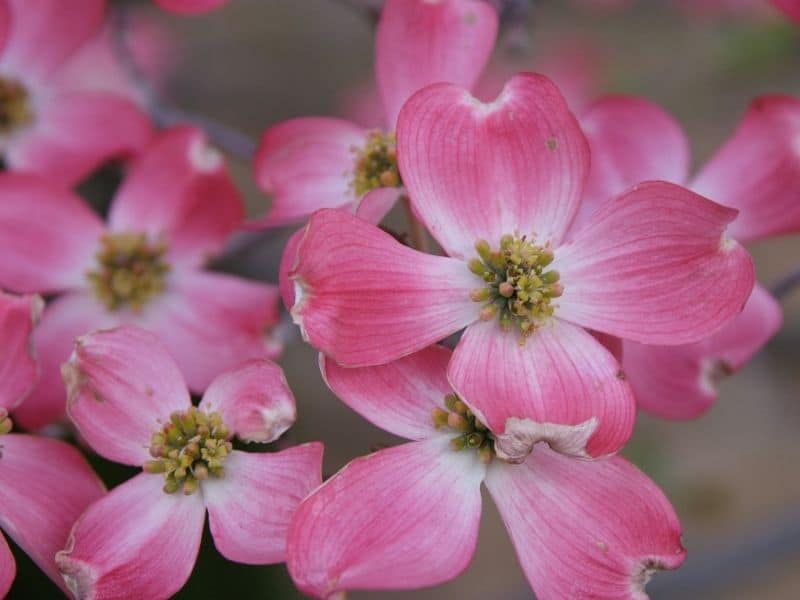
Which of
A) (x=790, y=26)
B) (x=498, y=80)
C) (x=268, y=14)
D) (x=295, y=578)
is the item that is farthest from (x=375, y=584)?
(x=268, y=14)

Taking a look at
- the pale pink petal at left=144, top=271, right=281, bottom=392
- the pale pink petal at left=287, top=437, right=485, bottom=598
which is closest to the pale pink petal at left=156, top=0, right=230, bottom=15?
the pale pink petal at left=144, top=271, right=281, bottom=392

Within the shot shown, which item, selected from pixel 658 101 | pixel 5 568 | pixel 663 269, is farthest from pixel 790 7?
pixel 658 101

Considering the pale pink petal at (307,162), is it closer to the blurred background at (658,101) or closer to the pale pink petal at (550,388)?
the pale pink petal at (550,388)

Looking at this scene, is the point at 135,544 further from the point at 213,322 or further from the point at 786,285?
the point at 786,285

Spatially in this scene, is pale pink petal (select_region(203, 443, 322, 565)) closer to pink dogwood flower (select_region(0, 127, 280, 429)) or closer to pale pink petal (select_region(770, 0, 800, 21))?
pink dogwood flower (select_region(0, 127, 280, 429))

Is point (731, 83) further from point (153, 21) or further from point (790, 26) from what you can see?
point (153, 21)
